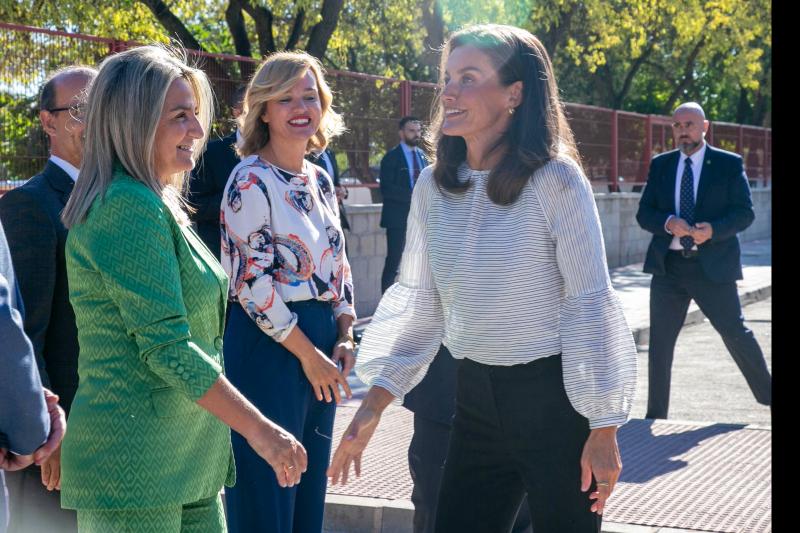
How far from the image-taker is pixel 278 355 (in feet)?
12.3

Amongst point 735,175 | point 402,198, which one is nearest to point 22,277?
point 735,175

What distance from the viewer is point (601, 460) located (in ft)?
9.21

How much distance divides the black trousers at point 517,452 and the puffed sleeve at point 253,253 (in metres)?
0.85

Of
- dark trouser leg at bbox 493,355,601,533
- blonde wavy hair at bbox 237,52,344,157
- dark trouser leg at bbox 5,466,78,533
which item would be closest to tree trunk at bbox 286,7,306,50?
blonde wavy hair at bbox 237,52,344,157

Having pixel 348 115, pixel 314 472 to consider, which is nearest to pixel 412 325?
pixel 314 472

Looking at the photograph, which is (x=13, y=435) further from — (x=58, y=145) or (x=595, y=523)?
(x=58, y=145)

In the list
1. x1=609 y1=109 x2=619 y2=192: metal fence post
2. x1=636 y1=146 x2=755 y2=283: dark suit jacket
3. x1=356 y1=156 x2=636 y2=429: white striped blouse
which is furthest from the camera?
x1=609 y1=109 x2=619 y2=192: metal fence post

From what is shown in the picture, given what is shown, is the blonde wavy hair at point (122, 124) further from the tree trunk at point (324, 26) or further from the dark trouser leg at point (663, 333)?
the tree trunk at point (324, 26)

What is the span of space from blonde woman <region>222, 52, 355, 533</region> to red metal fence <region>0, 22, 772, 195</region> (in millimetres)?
1676

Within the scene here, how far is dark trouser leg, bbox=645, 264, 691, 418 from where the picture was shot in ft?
24.9

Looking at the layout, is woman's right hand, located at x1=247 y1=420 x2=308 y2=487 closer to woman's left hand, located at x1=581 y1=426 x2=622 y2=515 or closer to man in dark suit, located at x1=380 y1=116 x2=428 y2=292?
woman's left hand, located at x1=581 y1=426 x2=622 y2=515

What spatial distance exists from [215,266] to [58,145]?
1151 mm

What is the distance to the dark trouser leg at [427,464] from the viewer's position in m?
4.50

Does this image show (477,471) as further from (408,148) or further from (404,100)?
(404,100)
